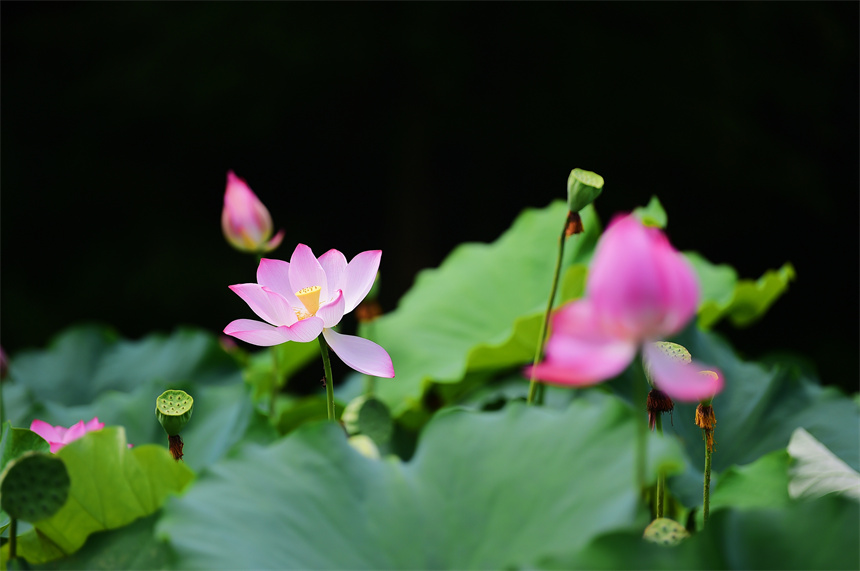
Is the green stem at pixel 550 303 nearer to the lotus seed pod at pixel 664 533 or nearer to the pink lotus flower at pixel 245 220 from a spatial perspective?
the lotus seed pod at pixel 664 533

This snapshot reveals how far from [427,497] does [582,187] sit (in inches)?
8.1

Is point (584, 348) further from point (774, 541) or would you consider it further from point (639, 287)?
point (774, 541)

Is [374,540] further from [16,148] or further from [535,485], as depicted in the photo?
[16,148]

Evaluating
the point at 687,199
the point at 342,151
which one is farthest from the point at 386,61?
the point at 687,199

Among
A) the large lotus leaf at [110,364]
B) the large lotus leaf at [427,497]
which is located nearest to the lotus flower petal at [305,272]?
the large lotus leaf at [427,497]

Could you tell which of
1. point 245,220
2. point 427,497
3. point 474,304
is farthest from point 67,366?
point 427,497

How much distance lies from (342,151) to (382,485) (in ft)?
8.01

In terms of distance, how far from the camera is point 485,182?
8.89 ft

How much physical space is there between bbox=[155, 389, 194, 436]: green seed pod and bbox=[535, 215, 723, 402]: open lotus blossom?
25 cm

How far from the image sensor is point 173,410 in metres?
0.42

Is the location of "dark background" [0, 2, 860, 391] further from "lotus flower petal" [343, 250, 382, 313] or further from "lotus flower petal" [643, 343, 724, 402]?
"lotus flower petal" [643, 343, 724, 402]

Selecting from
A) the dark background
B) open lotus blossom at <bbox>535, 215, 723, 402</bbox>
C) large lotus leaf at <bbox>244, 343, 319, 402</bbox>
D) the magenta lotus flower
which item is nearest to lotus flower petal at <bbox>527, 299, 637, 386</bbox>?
open lotus blossom at <bbox>535, 215, 723, 402</bbox>

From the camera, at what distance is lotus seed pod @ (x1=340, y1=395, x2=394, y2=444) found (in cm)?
53

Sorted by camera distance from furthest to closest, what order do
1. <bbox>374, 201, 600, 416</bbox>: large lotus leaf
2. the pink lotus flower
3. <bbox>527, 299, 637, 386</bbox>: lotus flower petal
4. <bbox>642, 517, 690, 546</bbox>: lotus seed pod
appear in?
<bbox>374, 201, 600, 416</bbox>: large lotus leaf < the pink lotus flower < <bbox>642, 517, 690, 546</bbox>: lotus seed pod < <bbox>527, 299, 637, 386</bbox>: lotus flower petal
